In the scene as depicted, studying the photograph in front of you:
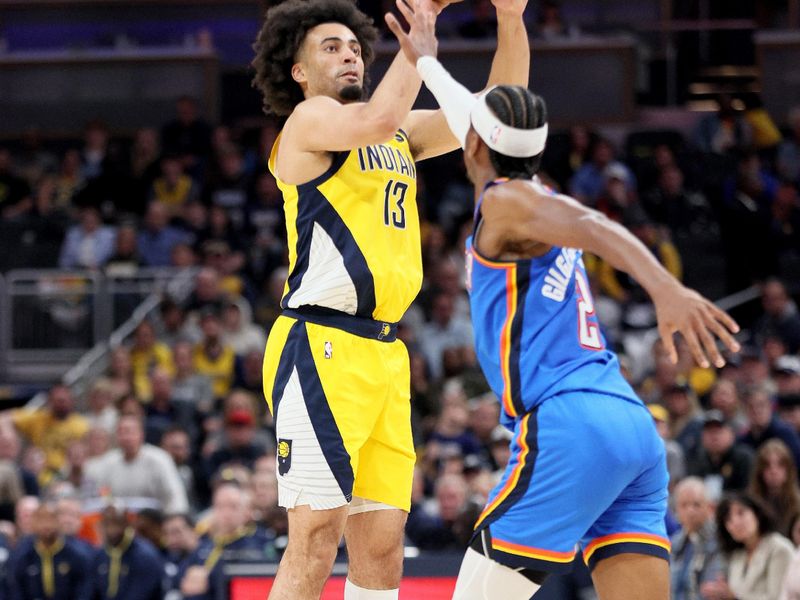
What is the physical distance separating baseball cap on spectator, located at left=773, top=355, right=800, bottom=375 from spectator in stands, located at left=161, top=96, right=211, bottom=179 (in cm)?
796

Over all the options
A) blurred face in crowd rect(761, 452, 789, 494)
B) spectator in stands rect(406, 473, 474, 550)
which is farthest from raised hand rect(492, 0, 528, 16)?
spectator in stands rect(406, 473, 474, 550)

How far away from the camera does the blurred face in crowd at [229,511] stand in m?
10.6

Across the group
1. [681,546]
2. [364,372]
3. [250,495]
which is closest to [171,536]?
[250,495]

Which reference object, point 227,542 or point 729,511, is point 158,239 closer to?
point 227,542

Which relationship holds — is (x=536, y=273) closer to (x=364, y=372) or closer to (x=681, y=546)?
(x=364, y=372)

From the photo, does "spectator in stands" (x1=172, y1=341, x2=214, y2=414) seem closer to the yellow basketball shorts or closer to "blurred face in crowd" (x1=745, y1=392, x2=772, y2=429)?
"blurred face in crowd" (x1=745, y1=392, x2=772, y2=429)

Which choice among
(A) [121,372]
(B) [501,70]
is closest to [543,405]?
(B) [501,70]

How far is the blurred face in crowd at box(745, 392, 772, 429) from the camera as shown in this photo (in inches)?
440

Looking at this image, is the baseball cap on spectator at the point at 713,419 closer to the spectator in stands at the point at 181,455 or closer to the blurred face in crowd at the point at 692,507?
the blurred face in crowd at the point at 692,507

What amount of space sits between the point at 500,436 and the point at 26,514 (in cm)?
384

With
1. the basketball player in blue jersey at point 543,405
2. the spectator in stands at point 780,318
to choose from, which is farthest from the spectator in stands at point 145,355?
the basketball player in blue jersey at point 543,405

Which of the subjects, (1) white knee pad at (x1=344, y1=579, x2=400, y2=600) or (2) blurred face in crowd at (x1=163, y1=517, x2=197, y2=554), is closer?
(1) white knee pad at (x1=344, y1=579, x2=400, y2=600)

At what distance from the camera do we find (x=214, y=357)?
1419 cm

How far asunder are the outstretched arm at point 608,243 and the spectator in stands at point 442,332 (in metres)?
9.20
